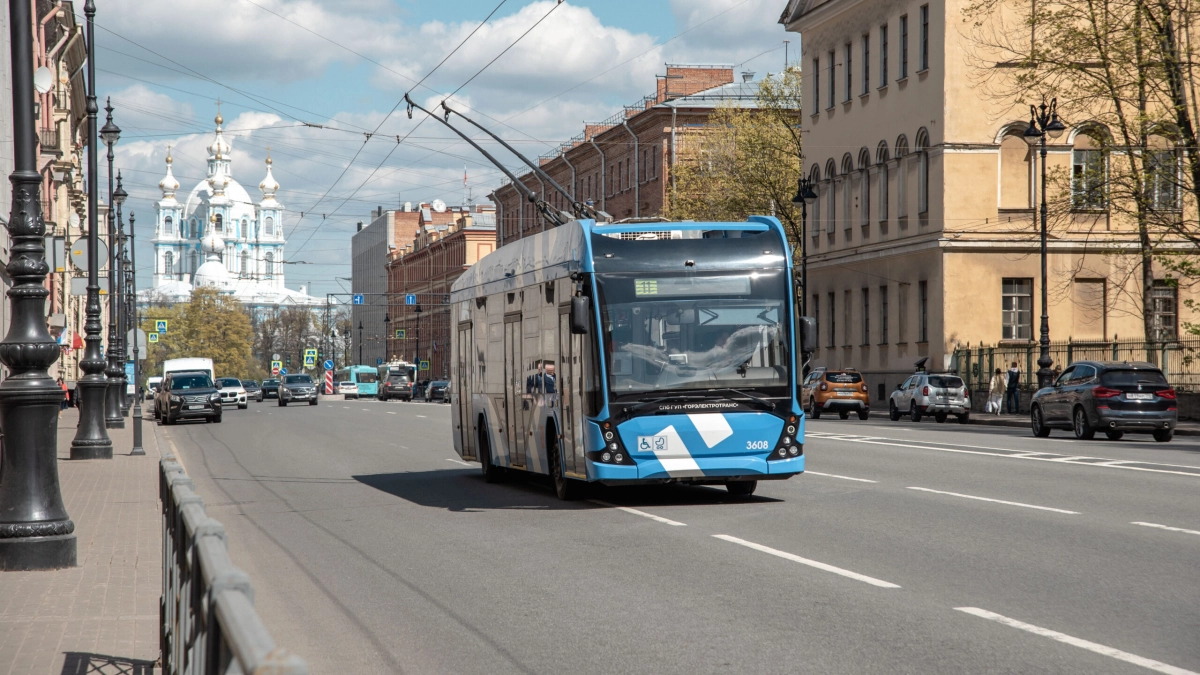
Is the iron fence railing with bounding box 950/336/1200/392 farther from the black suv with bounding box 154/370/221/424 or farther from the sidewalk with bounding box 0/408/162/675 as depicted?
the sidewalk with bounding box 0/408/162/675

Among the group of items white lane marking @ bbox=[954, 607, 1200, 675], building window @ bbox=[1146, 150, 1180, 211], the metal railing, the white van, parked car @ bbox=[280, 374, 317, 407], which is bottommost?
parked car @ bbox=[280, 374, 317, 407]

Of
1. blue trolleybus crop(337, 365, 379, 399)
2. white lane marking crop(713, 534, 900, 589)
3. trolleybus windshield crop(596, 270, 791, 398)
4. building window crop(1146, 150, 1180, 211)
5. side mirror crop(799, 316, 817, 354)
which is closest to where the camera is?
white lane marking crop(713, 534, 900, 589)

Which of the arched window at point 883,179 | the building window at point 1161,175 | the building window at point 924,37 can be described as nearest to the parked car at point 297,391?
the arched window at point 883,179

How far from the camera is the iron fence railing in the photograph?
132 feet

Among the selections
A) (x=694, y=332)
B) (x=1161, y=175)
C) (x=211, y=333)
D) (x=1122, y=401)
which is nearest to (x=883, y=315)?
(x=1161, y=175)

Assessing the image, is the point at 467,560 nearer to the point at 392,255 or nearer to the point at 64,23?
the point at 64,23

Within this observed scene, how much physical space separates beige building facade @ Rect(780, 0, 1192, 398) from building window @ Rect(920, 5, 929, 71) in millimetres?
68

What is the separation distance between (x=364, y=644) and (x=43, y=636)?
5.68 feet

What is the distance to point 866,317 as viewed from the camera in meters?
59.2

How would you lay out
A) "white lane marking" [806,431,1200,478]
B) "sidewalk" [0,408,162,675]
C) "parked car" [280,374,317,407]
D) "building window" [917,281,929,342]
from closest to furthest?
1. "sidewalk" [0,408,162,675]
2. "white lane marking" [806,431,1200,478]
3. "building window" [917,281,929,342]
4. "parked car" [280,374,317,407]

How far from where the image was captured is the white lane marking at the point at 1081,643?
712cm

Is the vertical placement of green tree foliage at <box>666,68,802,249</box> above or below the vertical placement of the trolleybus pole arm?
above

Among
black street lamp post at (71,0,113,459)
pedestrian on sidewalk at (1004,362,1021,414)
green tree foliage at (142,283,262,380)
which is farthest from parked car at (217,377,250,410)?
green tree foliage at (142,283,262,380)

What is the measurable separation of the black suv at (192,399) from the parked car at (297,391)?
24.5 metres
